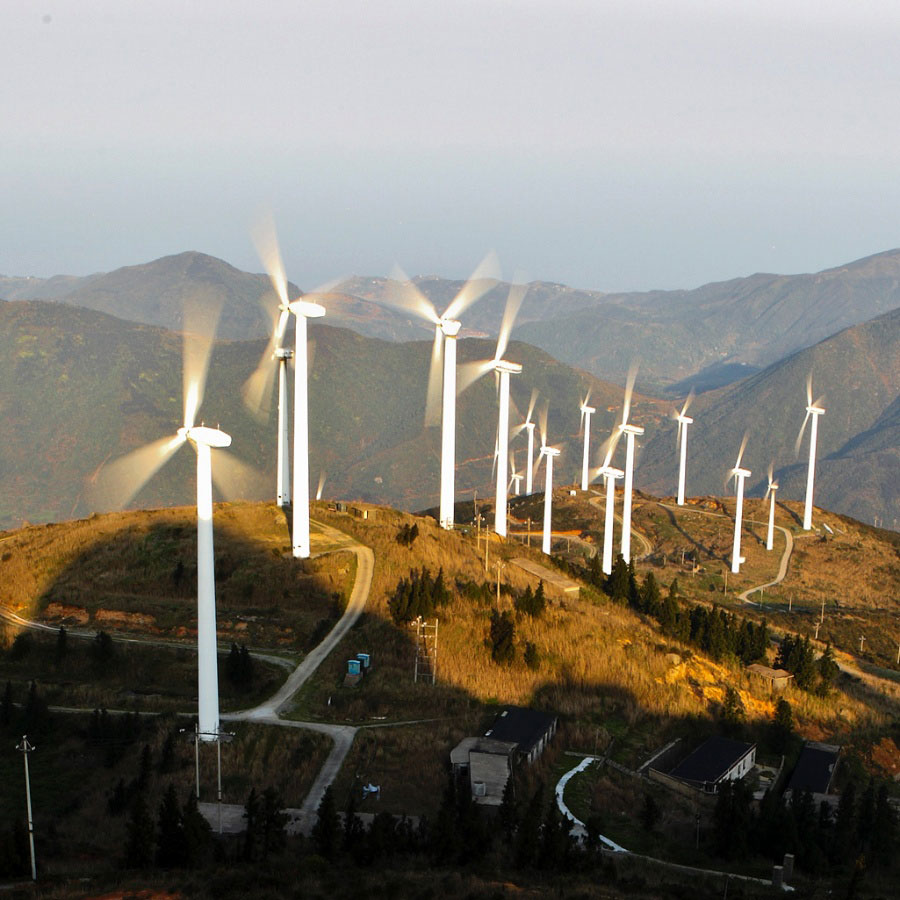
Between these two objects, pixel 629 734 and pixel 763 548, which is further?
pixel 763 548

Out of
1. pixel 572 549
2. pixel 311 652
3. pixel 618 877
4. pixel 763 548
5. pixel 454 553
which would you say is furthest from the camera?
pixel 763 548

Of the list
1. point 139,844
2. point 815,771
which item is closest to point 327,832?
point 139,844

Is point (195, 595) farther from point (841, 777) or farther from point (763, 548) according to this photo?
point (763, 548)

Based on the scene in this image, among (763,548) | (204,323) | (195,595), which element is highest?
A: (204,323)

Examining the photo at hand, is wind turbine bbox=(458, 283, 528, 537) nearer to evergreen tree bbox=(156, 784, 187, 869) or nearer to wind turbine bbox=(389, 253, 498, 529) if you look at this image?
wind turbine bbox=(389, 253, 498, 529)

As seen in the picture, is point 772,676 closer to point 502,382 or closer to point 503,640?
point 503,640

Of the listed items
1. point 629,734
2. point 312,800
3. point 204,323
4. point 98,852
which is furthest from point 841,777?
point 204,323
